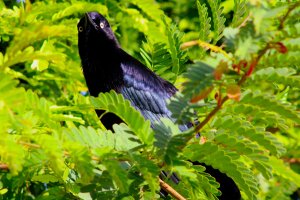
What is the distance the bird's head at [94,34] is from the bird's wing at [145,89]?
26 cm

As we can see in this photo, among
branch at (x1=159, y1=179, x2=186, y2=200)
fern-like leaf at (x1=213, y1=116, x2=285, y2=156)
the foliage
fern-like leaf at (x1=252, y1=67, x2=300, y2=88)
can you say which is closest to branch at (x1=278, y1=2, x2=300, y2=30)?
the foliage

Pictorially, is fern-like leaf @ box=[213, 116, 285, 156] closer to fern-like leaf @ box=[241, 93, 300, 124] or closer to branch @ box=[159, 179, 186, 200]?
fern-like leaf @ box=[241, 93, 300, 124]

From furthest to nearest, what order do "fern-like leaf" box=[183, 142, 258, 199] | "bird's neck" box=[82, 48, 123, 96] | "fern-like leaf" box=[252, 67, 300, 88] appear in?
"bird's neck" box=[82, 48, 123, 96] → "fern-like leaf" box=[183, 142, 258, 199] → "fern-like leaf" box=[252, 67, 300, 88]

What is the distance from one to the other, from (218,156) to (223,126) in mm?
105

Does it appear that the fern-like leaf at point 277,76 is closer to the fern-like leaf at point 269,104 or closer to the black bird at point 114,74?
the fern-like leaf at point 269,104

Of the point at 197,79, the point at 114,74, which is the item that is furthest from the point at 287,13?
the point at 114,74

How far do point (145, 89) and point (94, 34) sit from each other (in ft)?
2.02

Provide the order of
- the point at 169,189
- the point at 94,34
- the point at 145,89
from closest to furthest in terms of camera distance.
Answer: the point at 169,189
the point at 145,89
the point at 94,34

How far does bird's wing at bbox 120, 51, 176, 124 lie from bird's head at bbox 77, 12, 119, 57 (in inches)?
10.3

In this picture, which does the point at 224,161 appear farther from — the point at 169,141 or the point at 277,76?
the point at 277,76

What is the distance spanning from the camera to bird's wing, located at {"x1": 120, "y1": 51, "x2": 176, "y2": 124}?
368 cm

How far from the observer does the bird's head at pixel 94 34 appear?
403 centimetres

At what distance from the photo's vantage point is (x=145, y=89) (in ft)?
12.6

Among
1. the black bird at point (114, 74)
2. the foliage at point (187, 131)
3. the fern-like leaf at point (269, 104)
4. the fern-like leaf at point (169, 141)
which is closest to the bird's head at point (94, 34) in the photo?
the black bird at point (114, 74)
